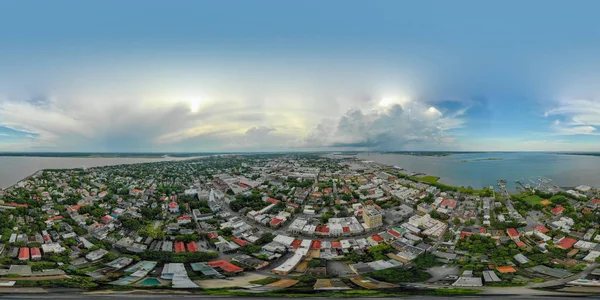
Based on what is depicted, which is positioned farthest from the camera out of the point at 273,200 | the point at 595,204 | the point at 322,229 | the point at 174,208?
the point at 273,200

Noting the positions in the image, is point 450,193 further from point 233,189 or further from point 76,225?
point 76,225

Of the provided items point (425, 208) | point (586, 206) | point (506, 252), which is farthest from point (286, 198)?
point (586, 206)

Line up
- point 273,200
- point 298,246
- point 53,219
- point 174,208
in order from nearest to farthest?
point 298,246
point 53,219
point 174,208
point 273,200

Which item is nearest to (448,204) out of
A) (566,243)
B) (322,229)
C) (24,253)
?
(566,243)

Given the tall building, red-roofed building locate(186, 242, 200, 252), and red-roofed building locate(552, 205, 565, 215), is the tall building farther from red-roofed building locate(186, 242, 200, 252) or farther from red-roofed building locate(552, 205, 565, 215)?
red-roofed building locate(552, 205, 565, 215)

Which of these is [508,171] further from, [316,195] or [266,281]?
[266,281]

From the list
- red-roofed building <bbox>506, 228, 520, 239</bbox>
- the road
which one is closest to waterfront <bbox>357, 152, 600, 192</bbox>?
red-roofed building <bbox>506, 228, 520, 239</bbox>
